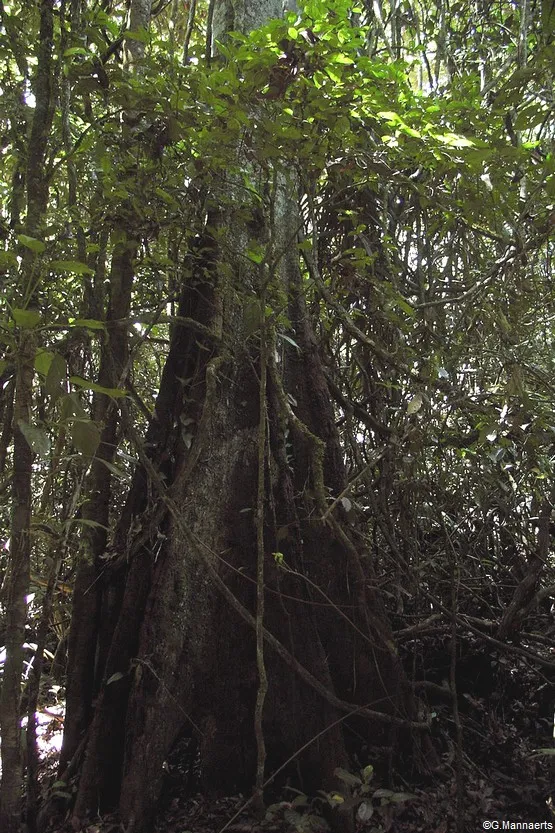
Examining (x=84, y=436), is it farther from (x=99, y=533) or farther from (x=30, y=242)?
(x=99, y=533)

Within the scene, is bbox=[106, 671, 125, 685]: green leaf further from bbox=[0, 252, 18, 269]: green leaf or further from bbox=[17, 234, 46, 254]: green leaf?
bbox=[17, 234, 46, 254]: green leaf

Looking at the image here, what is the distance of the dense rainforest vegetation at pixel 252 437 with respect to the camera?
2.25m

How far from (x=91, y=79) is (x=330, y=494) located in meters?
1.98

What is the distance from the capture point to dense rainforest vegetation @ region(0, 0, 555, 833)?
2.25 metres

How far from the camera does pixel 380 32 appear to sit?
3.84 m

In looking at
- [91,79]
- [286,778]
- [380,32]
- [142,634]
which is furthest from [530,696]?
[380,32]

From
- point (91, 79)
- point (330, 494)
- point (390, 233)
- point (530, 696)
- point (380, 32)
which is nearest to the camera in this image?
point (91, 79)

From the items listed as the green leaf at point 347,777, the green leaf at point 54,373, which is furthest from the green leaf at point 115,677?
the green leaf at point 54,373

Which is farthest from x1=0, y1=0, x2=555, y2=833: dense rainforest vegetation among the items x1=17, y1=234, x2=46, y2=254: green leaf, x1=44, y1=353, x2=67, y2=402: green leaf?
x1=17, y1=234, x2=46, y2=254: green leaf

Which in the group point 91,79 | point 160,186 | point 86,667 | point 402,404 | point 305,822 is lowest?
point 305,822

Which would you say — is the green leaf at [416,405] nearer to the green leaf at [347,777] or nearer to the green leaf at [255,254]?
the green leaf at [255,254]

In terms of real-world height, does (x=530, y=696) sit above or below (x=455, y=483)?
below

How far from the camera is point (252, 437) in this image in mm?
2818

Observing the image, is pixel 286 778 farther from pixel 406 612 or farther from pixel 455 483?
pixel 455 483
